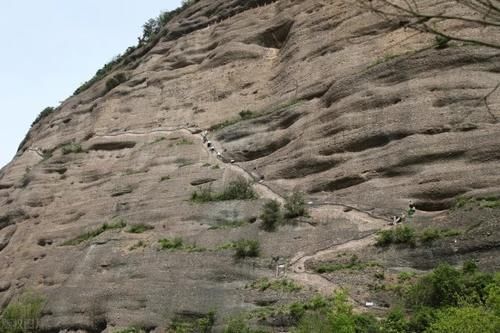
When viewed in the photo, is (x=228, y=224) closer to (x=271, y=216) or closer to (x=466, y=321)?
(x=271, y=216)

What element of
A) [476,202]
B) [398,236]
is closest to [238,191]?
[398,236]

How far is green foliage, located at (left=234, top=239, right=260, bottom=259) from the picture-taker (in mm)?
17000

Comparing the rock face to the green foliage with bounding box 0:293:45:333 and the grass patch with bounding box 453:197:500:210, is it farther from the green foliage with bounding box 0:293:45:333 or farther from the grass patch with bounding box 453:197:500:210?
the green foliage with bounding box 0:293:45:333

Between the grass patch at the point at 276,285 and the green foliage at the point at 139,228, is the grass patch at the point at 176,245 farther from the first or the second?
the grass patch at the point at 276,285

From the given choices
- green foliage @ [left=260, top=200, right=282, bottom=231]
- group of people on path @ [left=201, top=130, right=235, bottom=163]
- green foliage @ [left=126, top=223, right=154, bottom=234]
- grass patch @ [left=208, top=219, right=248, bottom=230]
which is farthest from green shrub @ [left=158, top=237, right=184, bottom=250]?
group of people on path @ [left=201, top=130, right=235, bottom=163]

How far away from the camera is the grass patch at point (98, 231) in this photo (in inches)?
849

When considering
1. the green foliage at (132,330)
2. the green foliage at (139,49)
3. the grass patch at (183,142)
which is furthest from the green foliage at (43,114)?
the green foliage at (132,330)

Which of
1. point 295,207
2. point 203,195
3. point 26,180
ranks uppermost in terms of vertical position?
point 26,180

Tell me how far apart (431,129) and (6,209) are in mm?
18873

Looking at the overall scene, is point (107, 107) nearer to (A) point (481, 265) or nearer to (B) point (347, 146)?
(B) point (347, 146)

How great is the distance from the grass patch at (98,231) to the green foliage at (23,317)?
8.89 ft

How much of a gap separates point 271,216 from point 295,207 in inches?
28.1

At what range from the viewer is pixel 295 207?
17.9 metres

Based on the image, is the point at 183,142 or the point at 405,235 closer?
the point at 405,235
